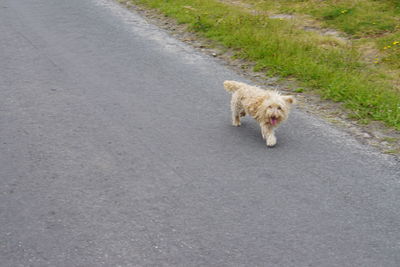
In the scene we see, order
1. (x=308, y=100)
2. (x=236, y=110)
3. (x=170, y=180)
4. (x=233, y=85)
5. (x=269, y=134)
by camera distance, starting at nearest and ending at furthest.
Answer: (x=170, y=180) → (x=269, y=134) → (x=236, y=110) → (x=233, y=85) → (x=308, y=100)

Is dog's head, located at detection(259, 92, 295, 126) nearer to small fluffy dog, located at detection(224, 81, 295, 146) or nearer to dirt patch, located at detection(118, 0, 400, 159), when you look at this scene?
small fluffy dog, located at detection(224, 81, 295, 146)

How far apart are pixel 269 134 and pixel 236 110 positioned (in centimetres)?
73

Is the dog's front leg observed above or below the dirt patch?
above

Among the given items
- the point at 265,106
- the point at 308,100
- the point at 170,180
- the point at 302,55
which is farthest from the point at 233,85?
the point at 302,55

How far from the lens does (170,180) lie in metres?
5.48

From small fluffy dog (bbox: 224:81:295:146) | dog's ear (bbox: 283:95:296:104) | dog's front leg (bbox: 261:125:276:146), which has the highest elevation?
dog's ear (bbox: 283:95:296:104)

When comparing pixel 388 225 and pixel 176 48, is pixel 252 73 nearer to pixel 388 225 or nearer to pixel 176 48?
pixel 176 48

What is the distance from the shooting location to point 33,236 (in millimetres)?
4551

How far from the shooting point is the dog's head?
6176mm

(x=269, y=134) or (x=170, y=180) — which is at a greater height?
(x=269, y=134)

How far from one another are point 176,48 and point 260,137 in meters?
4.01

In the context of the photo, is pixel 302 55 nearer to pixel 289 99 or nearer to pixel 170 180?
pixel 289 99

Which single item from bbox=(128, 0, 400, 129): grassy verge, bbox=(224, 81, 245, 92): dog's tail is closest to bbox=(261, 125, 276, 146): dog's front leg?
bbox=(224, 81, 245, 92): dog's tail

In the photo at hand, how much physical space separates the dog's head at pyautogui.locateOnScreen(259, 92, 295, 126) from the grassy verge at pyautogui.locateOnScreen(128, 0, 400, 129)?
53.2 inches
